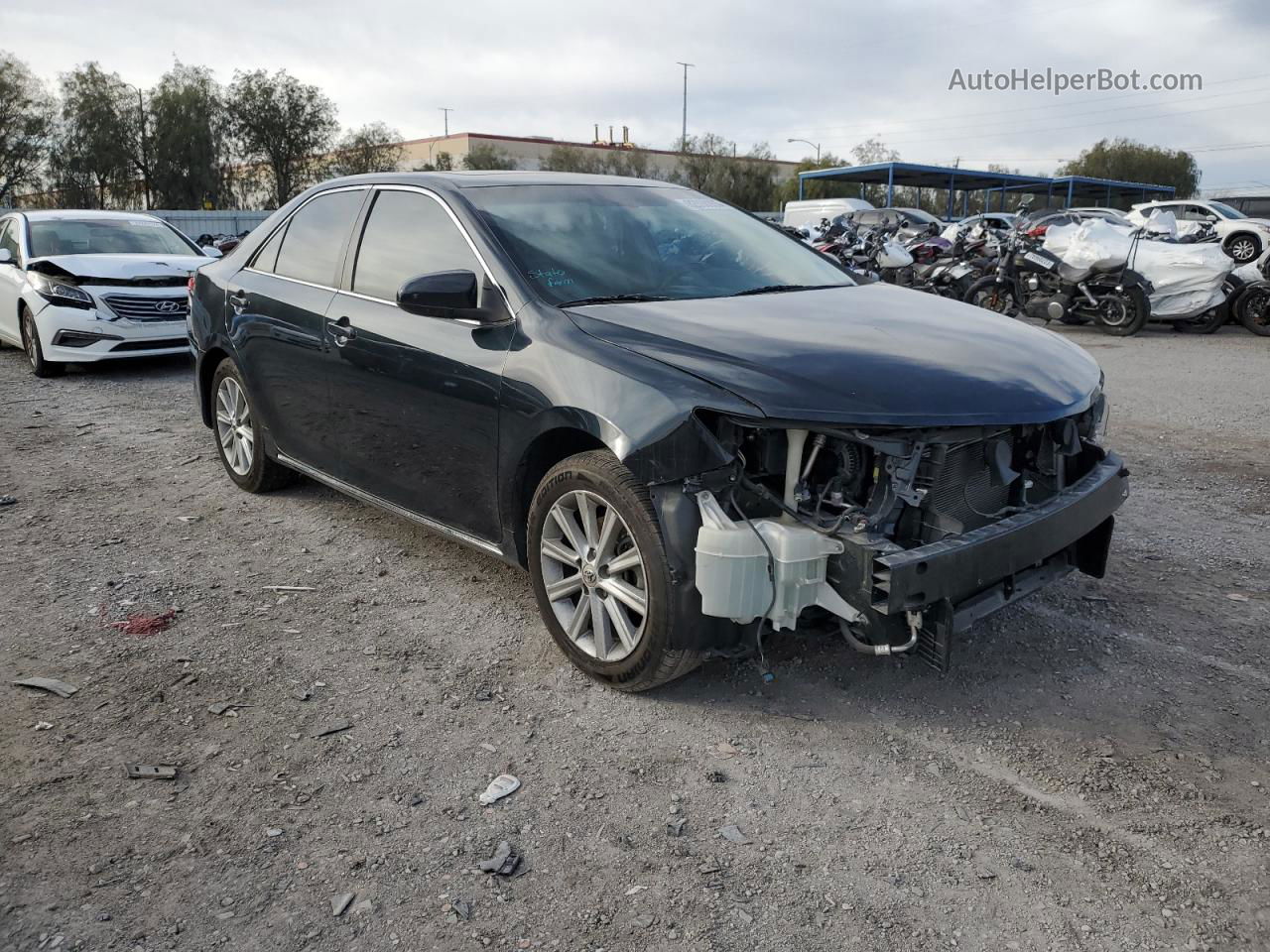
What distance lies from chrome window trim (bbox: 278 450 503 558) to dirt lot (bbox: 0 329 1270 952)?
0.34 metres

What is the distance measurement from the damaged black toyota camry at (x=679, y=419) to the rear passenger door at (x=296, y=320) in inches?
1.2

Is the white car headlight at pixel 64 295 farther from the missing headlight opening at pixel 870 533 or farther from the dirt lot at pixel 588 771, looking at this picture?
the missing headlight opening at pixel 870 533

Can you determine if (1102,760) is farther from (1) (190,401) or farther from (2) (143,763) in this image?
(1) (190,401)

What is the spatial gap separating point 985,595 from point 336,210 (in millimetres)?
3443

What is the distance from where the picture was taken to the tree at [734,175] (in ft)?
191

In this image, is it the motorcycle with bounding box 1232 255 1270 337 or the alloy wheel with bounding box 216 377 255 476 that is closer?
the alloy wheel with bounding box 216 377 255 476

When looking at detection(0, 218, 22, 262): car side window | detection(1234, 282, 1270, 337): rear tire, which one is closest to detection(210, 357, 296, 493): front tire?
detection(0, 218, 22, 262): car side window

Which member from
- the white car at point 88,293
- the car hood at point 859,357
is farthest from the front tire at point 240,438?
the white car at point 88,293

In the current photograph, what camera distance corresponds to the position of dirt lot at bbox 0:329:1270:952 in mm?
2391

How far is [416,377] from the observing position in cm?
397

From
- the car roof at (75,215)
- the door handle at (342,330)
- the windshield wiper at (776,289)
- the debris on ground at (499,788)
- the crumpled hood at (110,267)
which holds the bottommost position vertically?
the debris on ground at (499,788)

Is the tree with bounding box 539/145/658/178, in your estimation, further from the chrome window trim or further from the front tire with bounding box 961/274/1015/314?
the chrome window trim

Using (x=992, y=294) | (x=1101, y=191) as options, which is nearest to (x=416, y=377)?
(x=992, y=294)

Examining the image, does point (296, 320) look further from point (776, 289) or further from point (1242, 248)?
point (1242, 248)
